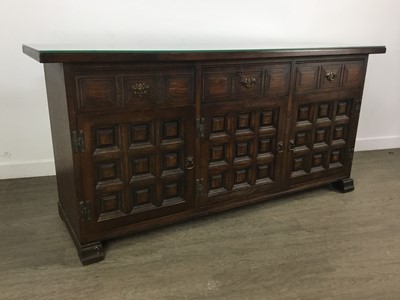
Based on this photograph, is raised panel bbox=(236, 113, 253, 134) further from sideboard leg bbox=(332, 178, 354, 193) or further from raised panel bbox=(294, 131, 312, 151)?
sideboard leg bbox=(332, 178, 354, 193)

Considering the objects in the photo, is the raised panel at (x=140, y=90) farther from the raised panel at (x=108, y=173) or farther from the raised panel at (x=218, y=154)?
the raised panel at (x=218, y=154)

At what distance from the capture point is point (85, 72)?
4.42 feet

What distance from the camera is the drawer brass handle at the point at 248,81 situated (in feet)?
5.56

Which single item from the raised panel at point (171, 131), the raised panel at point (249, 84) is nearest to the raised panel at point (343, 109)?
the raised panel at point (249, 84)

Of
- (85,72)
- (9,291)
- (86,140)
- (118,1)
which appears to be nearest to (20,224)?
(9,291)

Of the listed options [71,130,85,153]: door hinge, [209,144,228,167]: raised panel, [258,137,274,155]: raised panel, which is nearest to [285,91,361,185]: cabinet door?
[258,137,274,155]: raised panel

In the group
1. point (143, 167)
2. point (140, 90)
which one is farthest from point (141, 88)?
point (143, 167)

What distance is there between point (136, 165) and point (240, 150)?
21.3 inches

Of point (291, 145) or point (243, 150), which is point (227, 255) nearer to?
point (243, 150)

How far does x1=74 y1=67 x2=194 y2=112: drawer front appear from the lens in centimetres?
137

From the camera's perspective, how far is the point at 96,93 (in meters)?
1.38

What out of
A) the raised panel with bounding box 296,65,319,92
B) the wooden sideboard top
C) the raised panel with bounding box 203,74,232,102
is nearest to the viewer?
the wooden sideboard top

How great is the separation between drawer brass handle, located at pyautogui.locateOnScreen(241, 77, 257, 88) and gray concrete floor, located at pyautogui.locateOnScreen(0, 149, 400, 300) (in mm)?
708

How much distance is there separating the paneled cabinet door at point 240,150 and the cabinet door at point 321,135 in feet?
0.36
